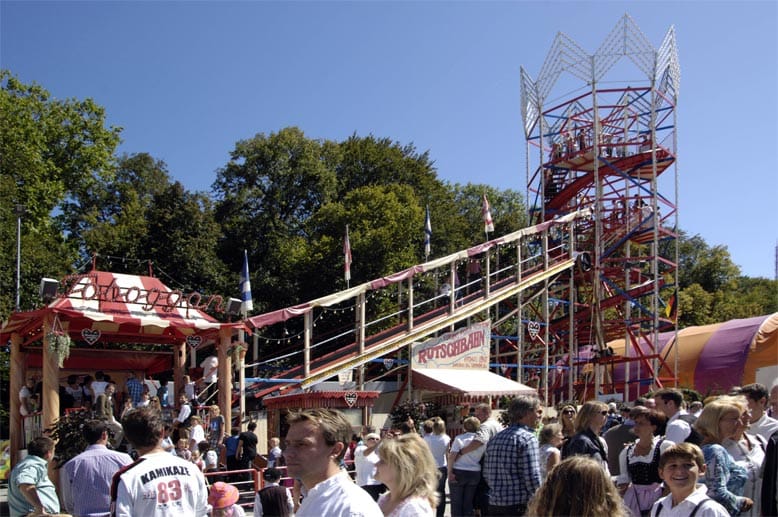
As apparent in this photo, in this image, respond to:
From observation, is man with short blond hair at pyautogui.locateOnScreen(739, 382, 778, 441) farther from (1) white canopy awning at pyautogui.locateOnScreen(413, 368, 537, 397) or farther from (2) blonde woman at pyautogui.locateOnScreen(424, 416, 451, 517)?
(1) white canopy awning at pyautogui.locateOnScreen(413, 368, 537, 397)

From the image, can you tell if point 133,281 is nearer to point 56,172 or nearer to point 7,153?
point 7,153

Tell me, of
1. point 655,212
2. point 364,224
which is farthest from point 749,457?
point 364,224

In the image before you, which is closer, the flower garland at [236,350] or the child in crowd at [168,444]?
the child in crowd at [168,444]

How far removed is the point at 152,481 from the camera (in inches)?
196

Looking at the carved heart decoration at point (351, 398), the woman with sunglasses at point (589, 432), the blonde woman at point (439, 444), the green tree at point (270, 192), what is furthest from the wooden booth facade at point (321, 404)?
the green tree at point (270, 192)

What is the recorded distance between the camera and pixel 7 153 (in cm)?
3600

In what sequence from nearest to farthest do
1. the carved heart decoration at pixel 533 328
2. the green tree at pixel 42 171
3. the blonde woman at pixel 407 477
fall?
1. the blonde woman at pixel 407 477
2. the carved heart decoration at pixel 533 328
3. the green tree at pixel 42 171

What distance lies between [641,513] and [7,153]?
35.7 m

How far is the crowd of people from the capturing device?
372 cm

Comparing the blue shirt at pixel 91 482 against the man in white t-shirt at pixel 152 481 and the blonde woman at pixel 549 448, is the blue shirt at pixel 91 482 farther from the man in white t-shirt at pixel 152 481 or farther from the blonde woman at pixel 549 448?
the blonde woman at pixel 549 448

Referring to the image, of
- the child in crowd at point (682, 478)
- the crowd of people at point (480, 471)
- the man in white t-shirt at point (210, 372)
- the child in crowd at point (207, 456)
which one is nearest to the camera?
the crowd of people at point (480, 471)

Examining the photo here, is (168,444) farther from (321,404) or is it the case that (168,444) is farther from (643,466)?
(321,404)

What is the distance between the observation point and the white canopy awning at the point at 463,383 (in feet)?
67.5

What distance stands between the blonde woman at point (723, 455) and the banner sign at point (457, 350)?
15325mm
